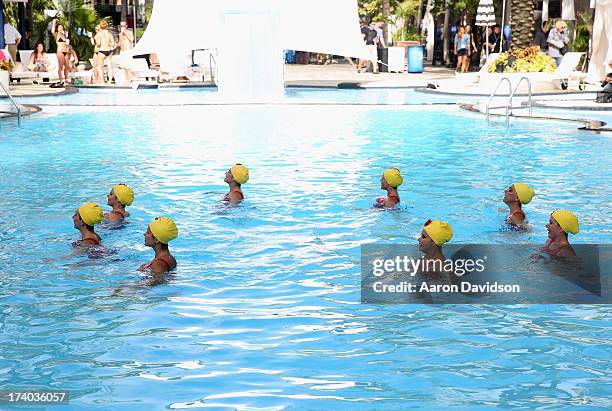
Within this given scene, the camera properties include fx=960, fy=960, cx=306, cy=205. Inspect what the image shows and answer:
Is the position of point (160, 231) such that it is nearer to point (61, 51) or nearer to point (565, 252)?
point (565, 252)

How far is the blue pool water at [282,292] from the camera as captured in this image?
225 inches

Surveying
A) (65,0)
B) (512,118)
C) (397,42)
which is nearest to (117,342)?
(512,118)

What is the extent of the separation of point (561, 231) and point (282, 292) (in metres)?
2.41

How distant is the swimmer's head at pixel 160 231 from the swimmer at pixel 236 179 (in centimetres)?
296

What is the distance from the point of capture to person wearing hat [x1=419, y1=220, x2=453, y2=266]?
7.44 m

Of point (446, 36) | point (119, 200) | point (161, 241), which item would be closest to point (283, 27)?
point (119, 200)

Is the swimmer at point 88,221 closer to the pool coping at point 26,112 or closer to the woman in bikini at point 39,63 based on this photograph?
the pool coping at point 26,112

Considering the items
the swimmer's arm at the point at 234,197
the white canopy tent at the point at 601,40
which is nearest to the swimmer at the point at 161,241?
the swimmer's arm at the point at 234,197

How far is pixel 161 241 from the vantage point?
7773mm

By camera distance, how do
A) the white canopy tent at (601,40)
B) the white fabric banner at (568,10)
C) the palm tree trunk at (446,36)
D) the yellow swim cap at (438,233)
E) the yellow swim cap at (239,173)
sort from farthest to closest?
the palm tree trunk at (446,36) → the white fabric banner at (568,10) → the white canopy tent at (601,40) → the yellow swim cap at (239,173) → the yellow swim cap at (438,233)

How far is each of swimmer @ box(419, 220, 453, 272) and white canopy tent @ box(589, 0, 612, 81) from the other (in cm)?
2172

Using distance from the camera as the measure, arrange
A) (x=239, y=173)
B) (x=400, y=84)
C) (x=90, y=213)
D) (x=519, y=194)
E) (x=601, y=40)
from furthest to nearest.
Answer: (x=400, y=84)
(x=601, y=40)
(x=239, y=173)
(x=519, y=194)
(x=90, y=213)

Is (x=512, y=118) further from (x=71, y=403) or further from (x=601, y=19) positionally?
(x=71, y=403)

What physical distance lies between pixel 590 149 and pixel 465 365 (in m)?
10.2
